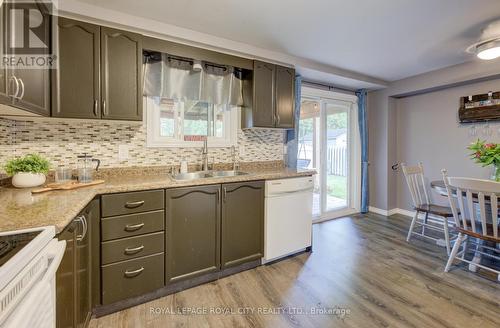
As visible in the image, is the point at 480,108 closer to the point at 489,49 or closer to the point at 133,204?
the point at 489,49

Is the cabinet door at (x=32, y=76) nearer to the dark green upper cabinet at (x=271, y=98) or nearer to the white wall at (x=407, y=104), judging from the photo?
the dark green upper cabinet at (x=271, y=98)

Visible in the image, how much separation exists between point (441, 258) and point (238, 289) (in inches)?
86.5

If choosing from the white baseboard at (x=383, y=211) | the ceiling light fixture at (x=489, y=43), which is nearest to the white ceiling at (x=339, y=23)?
the ceiling light fixture at (x=489, y=43)

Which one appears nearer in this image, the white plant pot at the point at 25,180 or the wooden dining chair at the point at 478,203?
the white plant pot at the point at 25,180

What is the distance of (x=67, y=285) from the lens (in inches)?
44.2

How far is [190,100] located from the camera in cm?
256

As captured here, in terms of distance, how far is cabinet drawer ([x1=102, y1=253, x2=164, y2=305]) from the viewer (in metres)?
1.67

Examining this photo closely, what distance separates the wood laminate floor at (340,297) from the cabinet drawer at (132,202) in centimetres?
75

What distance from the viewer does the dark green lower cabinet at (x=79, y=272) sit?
3.52ft

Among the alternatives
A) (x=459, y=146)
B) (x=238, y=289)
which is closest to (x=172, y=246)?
(x=238, y=289)

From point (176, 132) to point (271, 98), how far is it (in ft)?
3.69

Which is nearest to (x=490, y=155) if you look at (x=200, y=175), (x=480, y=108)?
(x=480, y=108)

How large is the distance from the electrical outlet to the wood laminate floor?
1258 mm

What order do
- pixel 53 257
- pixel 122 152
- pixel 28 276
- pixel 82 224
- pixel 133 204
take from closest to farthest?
pixel 28 276 → pixel 53 257 → pixel 82 224 → pixel 133 204 → pixel 122 152
